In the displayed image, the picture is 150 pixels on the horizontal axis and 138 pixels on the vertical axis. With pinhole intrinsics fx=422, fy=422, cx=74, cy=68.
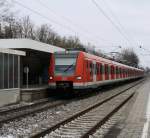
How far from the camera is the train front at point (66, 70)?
2591cm

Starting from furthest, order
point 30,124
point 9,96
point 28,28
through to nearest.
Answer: point 28,28 → point 9,96 → point 30,124

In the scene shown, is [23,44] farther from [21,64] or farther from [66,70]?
[66,70]

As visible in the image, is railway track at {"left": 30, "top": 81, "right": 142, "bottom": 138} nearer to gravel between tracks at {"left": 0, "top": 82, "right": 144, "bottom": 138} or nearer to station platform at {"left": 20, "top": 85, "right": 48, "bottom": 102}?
gravel between tracks at {"left": 0, "top": 82, "right": 144, "bottom": 138}

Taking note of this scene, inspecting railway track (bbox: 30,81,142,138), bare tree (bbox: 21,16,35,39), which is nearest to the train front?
railway track (bbox: 30,81,142,138)

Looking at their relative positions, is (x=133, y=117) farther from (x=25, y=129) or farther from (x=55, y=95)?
(x=55, y=95)

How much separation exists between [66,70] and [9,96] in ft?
15.4

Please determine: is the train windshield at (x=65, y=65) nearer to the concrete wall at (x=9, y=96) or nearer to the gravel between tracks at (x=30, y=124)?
the concrete wall at (x=9, y=96)

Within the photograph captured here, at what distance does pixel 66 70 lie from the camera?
1033 inches

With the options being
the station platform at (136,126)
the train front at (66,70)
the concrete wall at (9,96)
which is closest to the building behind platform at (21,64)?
the concrete wall at (9,96)

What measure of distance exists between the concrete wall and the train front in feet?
9.67

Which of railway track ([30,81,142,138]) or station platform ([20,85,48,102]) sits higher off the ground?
station platform ([20,85,48,102])

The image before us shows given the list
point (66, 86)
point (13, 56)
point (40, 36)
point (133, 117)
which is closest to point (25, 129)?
point (133, 117)

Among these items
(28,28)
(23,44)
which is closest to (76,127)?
(23,44)

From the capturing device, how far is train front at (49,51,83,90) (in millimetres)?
25906
